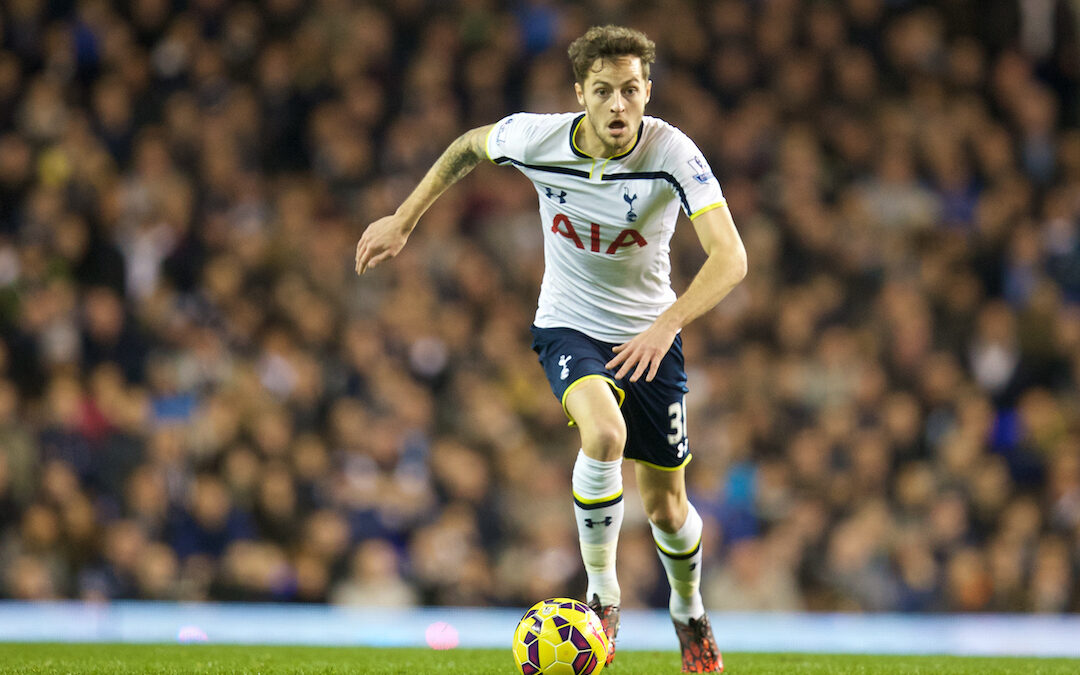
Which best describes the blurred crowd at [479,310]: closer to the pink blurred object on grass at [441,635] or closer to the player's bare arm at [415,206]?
the pink blurred object on grass at [441,635]

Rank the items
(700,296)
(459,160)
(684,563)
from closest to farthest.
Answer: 1. (700,296)
2. (459,160)
3. (684,563)

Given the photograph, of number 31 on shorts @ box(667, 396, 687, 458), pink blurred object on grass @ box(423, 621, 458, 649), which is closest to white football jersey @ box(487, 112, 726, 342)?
number 31 on shorts @ box(667, 396, 687, 458)

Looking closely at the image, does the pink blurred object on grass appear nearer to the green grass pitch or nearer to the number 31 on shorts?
the green grass pitch

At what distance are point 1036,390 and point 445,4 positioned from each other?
7331 mm

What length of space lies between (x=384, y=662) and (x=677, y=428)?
1861 millimetres

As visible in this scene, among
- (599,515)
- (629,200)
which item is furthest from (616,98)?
(599,515)

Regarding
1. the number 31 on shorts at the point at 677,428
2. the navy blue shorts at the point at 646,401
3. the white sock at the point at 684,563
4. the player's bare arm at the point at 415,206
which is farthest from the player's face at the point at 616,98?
the white sock at the point at 684,563

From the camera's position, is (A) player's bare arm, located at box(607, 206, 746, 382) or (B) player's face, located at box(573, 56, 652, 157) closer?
(A) player's bare arm, located at box(607, 206, 746, 382)

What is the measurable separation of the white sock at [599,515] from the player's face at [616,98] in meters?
1.32

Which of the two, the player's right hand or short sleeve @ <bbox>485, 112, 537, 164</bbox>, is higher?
short sleeve @ <bbox>485, 112, 537, 164</bbox>

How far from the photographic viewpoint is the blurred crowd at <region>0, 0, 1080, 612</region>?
10555mm

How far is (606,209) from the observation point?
5.93 meters

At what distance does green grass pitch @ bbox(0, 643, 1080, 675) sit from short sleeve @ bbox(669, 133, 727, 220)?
205 centimetres

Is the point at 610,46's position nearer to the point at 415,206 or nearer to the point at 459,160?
the point at 459,160
